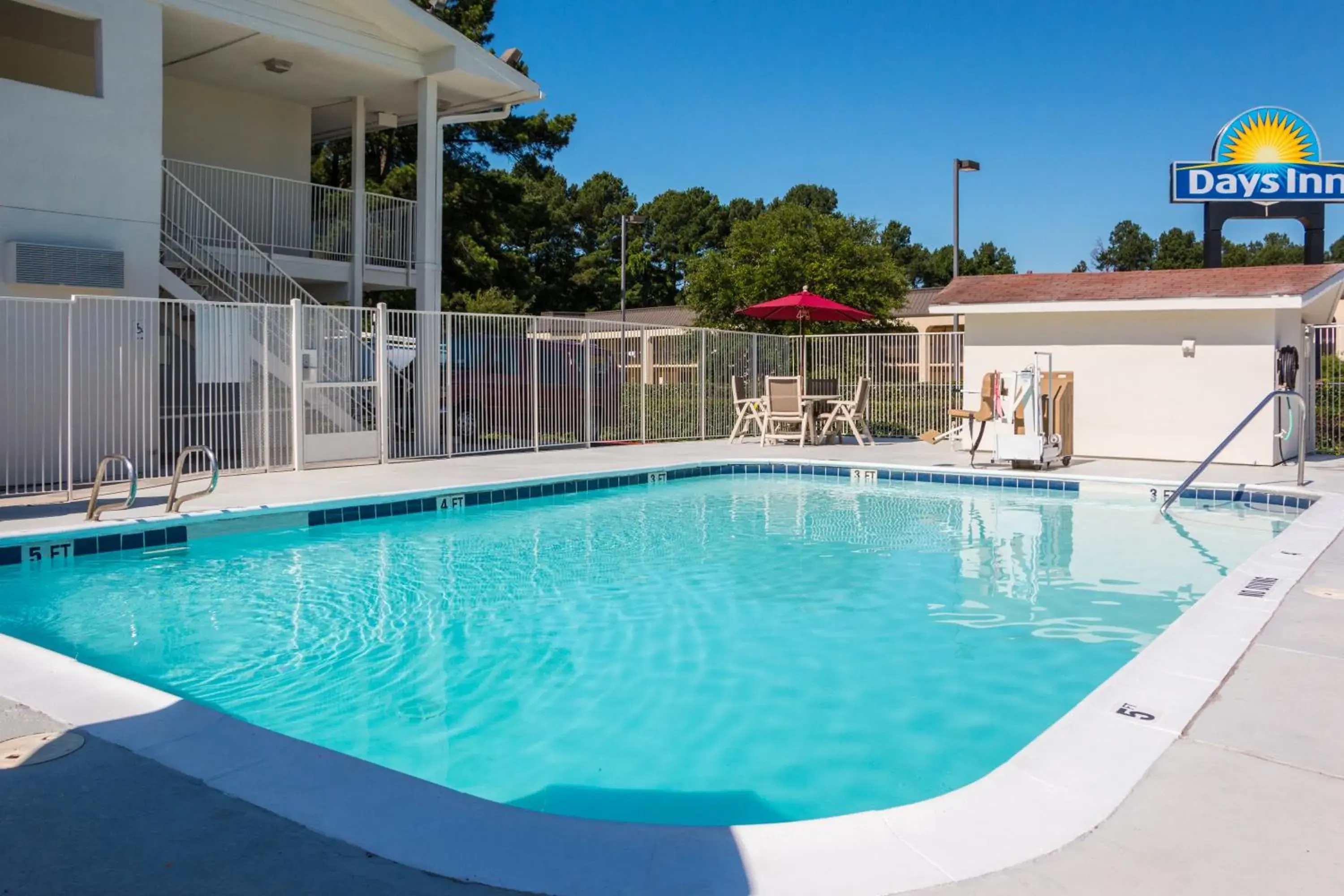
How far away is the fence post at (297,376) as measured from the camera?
1141cm

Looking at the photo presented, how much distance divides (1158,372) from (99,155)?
1302 centimetres

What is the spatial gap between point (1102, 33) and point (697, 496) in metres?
23.6

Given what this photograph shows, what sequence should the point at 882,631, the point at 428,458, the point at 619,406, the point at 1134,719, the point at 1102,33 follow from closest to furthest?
the point at 1134,719 < the point at 882,631 < the point at 428,458 < the point at 619,406 < the point at 1102,33

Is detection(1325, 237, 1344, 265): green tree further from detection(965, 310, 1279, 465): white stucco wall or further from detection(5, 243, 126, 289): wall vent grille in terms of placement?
detection(5, 243, 126, 289): wall vent grille

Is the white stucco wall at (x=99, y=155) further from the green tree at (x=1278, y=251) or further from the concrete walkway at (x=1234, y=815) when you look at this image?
the green tree at (x=1278, y=251)

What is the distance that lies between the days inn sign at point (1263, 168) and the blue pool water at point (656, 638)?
30.7ft

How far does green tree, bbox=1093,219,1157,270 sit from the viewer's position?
78312 millimetres

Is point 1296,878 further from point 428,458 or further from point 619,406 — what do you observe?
point 619,406

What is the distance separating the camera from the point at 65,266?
10609 mm

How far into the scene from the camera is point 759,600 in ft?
21.0

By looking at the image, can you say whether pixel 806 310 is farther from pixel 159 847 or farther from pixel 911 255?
pixel 911 255

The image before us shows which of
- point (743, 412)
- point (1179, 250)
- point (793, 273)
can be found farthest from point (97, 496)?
point (1179, 250)

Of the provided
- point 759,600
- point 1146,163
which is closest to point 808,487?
point 759,600

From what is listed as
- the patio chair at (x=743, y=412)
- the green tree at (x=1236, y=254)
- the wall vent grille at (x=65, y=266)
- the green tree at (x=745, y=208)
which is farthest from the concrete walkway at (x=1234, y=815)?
the green tree at (x=1236, y=254)
